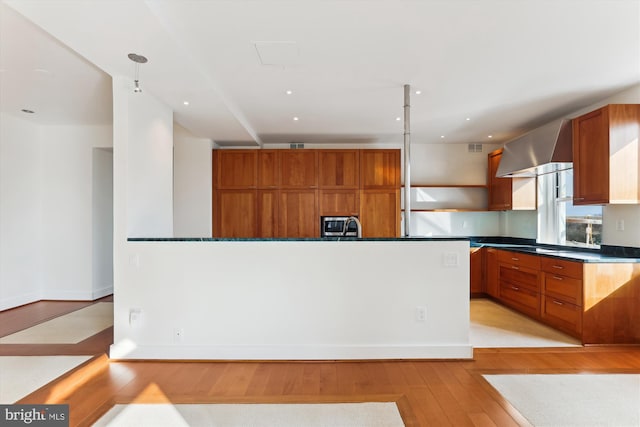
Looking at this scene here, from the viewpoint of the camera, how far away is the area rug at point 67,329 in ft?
10.7

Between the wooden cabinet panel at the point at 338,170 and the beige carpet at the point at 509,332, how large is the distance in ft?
8.55

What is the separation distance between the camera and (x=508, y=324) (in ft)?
12.3

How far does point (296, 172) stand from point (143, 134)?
8.54ft

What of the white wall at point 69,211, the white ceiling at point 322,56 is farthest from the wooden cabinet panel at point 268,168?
the white wall at point 69,211

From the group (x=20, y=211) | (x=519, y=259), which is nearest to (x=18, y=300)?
(x=20, y=211)

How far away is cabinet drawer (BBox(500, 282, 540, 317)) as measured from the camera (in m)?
3.84

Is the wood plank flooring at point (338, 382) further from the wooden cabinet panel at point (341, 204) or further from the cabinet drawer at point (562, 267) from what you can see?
the wooden cabinet panel at point (341, 204)

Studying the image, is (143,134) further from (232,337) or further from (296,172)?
(296,172)

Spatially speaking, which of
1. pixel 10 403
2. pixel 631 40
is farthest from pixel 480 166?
pixel 10 403

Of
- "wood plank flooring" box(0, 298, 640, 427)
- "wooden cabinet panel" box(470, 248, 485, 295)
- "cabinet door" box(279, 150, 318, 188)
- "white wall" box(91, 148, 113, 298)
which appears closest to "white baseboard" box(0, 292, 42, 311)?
"white wall" box(91, 148, 113, 298)

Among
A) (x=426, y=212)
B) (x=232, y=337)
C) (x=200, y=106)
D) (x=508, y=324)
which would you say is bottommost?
(x=508, y=324)

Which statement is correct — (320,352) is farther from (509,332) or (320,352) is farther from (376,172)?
(376,172)

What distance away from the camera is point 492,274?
4.81 metres

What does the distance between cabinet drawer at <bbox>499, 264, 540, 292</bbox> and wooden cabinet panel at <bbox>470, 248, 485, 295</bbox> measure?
46 cm
